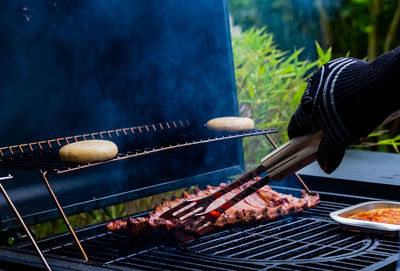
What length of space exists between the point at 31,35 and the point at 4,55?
18 cm

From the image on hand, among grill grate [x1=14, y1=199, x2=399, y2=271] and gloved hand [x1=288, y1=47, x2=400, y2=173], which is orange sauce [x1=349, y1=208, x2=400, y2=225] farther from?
gloved hand [x1=288, y1=47, x2=400, y2=173]

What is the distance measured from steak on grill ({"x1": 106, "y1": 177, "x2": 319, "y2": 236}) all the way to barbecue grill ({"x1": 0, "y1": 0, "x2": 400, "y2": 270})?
56mm

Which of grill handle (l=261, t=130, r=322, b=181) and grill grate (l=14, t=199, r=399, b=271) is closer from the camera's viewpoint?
grill handle (l=261, t=130, r=322, b=181)

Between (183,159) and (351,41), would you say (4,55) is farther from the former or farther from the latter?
(351,41)

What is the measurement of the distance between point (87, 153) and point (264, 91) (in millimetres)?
2977

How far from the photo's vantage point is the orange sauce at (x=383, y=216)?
2600 millimetres

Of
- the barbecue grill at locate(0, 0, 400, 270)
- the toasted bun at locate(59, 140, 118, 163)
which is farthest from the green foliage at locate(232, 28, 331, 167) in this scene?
the toasted bun at locate(59, 140, 118, 163)

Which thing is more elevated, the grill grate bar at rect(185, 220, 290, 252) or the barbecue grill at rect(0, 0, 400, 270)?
the barbecue grill at rect(0, 0, 400, 270)

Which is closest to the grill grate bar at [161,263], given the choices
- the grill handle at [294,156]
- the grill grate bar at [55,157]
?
the grill grate bar at [55,157]

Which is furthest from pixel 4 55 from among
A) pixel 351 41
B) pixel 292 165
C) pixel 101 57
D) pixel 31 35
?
pixel 351 41

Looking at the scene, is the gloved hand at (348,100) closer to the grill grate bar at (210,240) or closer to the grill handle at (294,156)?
the grill handle at (294,156)

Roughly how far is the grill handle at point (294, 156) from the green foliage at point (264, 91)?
3090 mm

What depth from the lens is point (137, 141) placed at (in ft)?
10.5

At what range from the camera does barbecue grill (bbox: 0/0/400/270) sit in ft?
7.70
